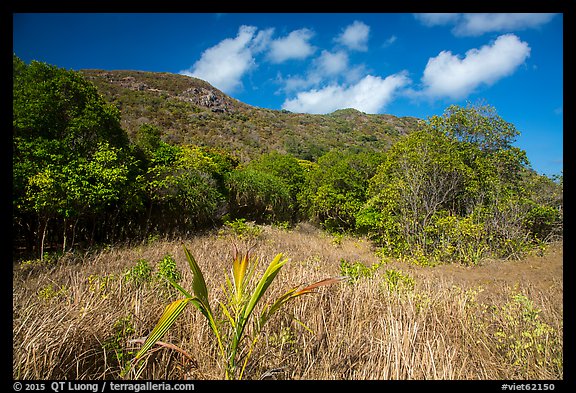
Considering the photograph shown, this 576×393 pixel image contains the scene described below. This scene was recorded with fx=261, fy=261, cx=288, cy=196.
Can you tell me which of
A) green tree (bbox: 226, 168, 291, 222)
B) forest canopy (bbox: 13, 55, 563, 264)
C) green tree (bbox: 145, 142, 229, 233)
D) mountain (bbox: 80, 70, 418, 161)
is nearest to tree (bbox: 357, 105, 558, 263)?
forest canopy (bbox: 13, 55, 563, 264)

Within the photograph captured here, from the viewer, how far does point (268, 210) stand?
58.3 ft

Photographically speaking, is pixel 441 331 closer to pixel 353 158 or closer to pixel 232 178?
pixel 232 178

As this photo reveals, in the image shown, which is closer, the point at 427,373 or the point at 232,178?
the point at 427,373

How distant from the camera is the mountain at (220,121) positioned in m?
35.8

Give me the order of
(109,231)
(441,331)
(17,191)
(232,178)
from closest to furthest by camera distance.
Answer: (441,331) → (17,191) → (109,231) → (232,178)

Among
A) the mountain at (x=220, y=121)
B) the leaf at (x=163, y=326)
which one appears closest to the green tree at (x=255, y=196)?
the leaf at (x=163, y=326)

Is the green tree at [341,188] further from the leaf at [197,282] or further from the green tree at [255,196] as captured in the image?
the leaf at [197,282]

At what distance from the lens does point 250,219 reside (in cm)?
1728

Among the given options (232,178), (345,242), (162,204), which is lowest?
(345,242)

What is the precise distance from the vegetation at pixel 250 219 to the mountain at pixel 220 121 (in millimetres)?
19491

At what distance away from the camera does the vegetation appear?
85.4 inches

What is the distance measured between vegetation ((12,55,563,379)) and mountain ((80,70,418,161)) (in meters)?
19.5

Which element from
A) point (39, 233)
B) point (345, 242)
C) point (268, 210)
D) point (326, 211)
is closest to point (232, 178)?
point (268, 210)

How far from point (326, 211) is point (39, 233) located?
12555 millimetres
